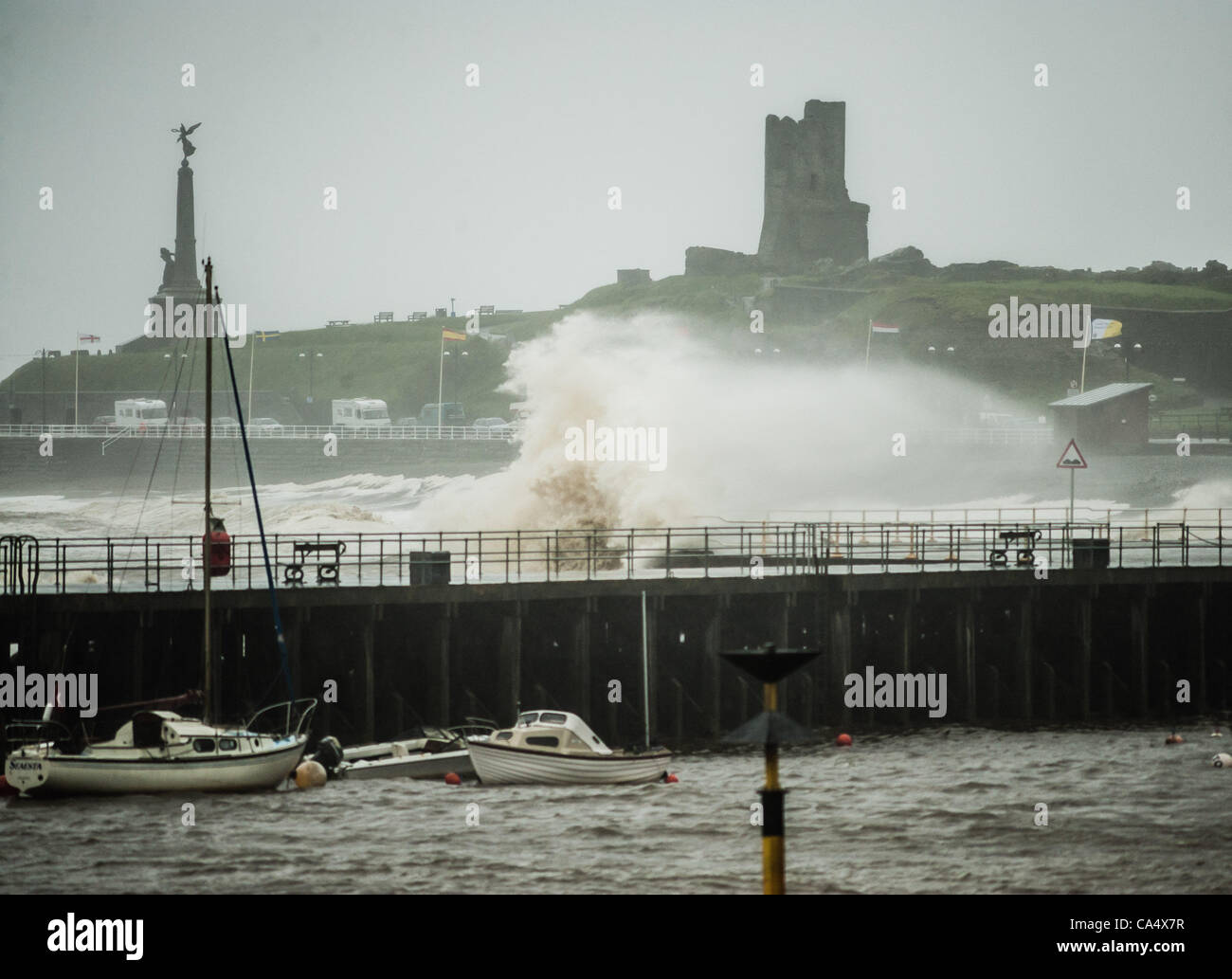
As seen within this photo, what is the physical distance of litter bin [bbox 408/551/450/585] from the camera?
120ft

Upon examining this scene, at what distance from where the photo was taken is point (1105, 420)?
98.9 m

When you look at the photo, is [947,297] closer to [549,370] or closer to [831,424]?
[831,424]

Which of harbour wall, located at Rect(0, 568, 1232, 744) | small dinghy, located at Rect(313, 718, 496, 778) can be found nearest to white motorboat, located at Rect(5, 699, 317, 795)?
small dinghy, located at Rect(313, 718, 496, 778)

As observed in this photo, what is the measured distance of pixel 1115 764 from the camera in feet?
115

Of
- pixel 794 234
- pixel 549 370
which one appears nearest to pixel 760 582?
pixel 549 370

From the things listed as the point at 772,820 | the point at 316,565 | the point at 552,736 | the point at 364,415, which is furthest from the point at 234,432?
the point at 772,820

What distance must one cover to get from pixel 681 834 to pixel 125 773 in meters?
10.3

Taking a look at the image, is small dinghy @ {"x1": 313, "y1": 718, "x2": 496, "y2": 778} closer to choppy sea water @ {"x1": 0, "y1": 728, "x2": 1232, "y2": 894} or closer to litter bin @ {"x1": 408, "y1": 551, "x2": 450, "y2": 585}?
choppy sea water @ {"x1": 0, "y1": 728, "x2": 1232, "y2": 894}

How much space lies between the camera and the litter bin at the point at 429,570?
120ft

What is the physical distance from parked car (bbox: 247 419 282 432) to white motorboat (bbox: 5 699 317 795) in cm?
9715

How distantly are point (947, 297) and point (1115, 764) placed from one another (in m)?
130

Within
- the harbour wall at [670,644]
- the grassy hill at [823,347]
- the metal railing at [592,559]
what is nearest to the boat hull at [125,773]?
the harbour wall at [670,644]

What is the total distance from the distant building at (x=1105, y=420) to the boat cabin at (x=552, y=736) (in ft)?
234
